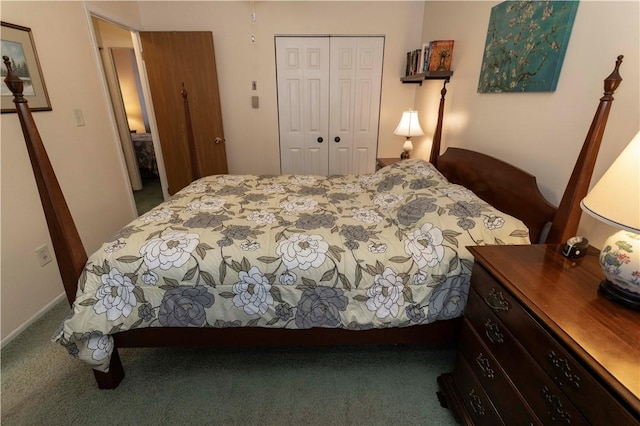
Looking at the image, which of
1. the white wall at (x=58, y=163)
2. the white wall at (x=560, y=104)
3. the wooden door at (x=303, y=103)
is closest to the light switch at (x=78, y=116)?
the white wall at (x=58, y=163)

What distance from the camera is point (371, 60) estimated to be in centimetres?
341

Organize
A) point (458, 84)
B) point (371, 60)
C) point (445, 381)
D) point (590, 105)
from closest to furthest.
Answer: point (590, 105) → point (445, 381) → point (458, 84) → point (371, 60)

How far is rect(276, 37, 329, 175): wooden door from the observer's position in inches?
132

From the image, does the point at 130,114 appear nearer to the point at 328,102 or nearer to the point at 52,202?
the point at 328,102

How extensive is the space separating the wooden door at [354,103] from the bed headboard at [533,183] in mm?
1224

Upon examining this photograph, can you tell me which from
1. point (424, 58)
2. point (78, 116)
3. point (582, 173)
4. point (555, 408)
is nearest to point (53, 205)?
point (78, 116)

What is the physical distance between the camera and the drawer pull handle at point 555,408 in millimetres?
777

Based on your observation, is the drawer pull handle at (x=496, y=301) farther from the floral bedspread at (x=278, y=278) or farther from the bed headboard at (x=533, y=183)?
the bed headboard at (x=533, y=183)

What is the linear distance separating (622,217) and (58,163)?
3.05 metres

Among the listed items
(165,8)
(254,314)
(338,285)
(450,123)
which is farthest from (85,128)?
(450,123)

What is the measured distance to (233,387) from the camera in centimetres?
151

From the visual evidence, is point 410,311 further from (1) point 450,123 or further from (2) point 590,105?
(1) point 450,123

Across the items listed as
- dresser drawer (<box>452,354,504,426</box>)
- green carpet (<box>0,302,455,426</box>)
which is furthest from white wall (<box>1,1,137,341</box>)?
dresser drawer (<box>452,354,504,426</box>)

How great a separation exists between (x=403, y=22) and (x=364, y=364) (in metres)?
3.41
